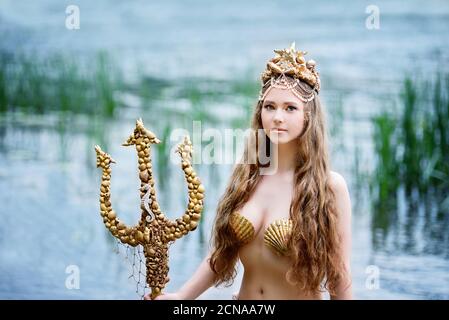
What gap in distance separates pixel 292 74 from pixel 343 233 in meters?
0.41

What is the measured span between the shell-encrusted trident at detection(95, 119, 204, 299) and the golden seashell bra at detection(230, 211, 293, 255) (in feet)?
0.35

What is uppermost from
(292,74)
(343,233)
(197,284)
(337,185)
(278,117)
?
(292,74)

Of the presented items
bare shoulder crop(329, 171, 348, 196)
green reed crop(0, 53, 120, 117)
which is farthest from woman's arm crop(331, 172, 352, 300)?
green reed crop(0, 53, 120, 117)

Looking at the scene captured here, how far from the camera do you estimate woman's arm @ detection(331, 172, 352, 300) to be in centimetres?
261

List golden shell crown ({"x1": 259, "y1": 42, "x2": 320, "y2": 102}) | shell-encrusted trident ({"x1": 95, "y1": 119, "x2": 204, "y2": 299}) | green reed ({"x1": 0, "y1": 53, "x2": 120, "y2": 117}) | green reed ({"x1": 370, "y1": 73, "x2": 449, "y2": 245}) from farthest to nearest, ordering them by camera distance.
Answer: green reed ({"x1": 0, "y1": 53, "x2": 120, "y2": 117}) < green reed ({"x1": 370, "y1": 73, "x2": 449, "y2": 245}) < golden shell crown ({"x1": 259, "y1": 42, "x2": 320, "y2": 102}) < shell-encrusted trident ({"x1": 95, "y1": 119, "x2": 204, "y2": 299})

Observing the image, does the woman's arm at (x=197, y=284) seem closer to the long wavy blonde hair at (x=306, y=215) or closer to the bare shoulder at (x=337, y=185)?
the long wavy blonde hair at (x=306, y=215)

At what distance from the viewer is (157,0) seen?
5277 millimetres

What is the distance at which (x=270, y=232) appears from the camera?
8.44 feet

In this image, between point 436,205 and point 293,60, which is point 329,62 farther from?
point 293,60

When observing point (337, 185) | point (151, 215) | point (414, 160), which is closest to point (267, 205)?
point (337, 185)

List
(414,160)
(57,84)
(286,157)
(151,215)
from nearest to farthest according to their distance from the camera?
(151,215)
(286,157)
(414,160)
(57,84)

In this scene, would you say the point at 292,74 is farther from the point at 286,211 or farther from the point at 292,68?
the point at 286,211

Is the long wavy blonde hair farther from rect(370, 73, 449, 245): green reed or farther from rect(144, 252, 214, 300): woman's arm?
rect(370, 73, 449, 245): green reed

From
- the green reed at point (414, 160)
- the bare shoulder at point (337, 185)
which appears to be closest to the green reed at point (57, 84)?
the green reed at point (414, 160)
